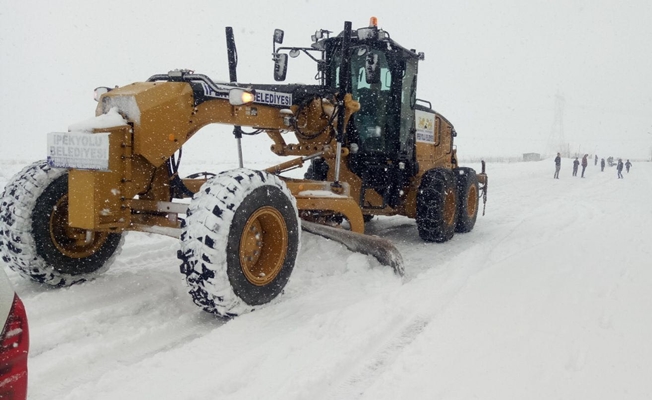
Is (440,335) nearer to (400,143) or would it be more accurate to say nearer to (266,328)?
(266,328)

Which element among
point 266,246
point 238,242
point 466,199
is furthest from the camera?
point 466,199

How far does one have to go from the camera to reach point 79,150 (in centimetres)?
361

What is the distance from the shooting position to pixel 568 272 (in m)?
5.07

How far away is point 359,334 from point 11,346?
2082 millimetres

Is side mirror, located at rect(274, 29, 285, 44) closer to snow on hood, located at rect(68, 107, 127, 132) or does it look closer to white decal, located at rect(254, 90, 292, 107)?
white decal, located at rect(254, 90, 292, 107)

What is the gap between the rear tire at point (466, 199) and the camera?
7.79 meters

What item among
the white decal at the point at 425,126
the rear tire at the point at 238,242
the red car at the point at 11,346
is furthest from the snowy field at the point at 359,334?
the white decal at the point at 425,126

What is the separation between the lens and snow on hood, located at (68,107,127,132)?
3.65 meters

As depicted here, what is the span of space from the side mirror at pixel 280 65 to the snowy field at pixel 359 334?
188cm

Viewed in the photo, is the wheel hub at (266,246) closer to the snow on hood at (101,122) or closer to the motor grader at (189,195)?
the motor grader at (189,195)

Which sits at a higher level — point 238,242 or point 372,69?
point 372,69

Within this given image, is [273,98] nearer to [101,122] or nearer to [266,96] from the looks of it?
[266,96]

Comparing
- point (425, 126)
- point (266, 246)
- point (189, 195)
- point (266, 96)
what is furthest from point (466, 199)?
point (266, 246)

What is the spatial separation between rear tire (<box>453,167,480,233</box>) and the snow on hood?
534 centimetres
